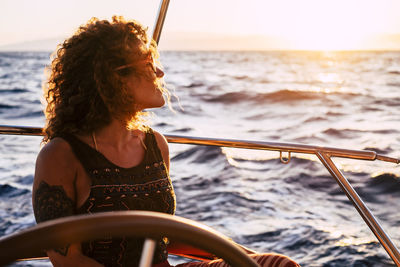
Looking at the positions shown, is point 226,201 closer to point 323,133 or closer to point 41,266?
point 41,266

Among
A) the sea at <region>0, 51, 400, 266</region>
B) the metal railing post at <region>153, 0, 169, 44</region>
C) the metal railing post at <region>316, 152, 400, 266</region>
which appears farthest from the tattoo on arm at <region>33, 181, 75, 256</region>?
the metal railing post at <region>316, 152, 400, 266</region>

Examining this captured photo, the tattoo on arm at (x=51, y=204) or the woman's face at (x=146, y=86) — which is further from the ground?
the woman's face at (x=146, y=86)

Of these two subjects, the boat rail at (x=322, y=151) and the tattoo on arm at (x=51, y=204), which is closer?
the tattoo on arm at (x=51, y=204)

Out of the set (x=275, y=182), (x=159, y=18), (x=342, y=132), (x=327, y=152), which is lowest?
(x=342, y=132)

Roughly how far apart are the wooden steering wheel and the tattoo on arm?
0.60m

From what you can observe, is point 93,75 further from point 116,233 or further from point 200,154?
point 200,154

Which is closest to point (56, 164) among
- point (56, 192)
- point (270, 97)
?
point (56, 192)

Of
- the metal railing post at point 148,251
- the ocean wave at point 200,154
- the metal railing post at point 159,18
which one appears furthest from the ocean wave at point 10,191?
the metal railing post at point 148,251

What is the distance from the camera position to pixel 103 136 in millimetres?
1415

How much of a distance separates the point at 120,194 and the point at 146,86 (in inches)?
12.7

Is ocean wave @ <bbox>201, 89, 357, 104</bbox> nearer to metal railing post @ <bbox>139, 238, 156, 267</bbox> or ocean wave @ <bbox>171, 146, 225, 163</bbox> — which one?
ocean wave @ <bbox>171, 146, 225, 163</bbox>

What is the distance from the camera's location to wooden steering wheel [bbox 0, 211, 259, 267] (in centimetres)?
50

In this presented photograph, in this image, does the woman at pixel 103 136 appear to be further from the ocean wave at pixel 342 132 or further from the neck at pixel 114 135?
the ocean wave at pixel 342 132

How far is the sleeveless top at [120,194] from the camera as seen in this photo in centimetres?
128
